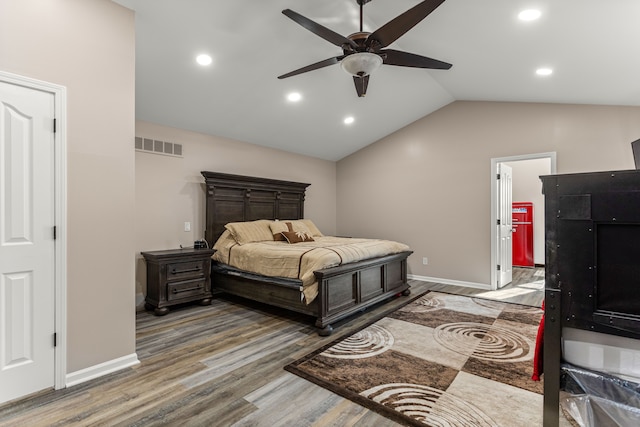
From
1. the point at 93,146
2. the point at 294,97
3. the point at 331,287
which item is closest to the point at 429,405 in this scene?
the point at 331,287

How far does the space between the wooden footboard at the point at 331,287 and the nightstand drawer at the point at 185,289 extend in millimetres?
367

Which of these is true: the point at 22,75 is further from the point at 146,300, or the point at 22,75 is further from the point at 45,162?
the point at 146,300

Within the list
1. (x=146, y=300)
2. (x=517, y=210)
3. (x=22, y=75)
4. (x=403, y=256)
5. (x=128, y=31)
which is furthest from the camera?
(x=517, y=210)

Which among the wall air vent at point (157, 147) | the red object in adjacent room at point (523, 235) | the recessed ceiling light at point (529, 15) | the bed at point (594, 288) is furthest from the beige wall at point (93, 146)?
the red object in adjacent room at point (523, 235)

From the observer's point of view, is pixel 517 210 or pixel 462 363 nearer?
pixel 462 363

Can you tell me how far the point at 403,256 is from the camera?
4539 millimetres

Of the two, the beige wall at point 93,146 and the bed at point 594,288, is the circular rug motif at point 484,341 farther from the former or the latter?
the beige wall at point 93,146

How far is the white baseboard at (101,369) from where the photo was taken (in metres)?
2.19

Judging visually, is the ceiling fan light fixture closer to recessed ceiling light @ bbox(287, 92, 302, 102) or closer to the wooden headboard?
recessed ceiling light @ bbox(287, 92, 302, 102)

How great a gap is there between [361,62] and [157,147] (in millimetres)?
3023

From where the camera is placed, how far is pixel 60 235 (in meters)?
2.16

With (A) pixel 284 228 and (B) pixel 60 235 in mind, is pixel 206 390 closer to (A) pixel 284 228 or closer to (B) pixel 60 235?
(B) pixel 60 235

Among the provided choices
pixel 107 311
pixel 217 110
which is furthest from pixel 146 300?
pixel 217 110

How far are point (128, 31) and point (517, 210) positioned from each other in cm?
810
